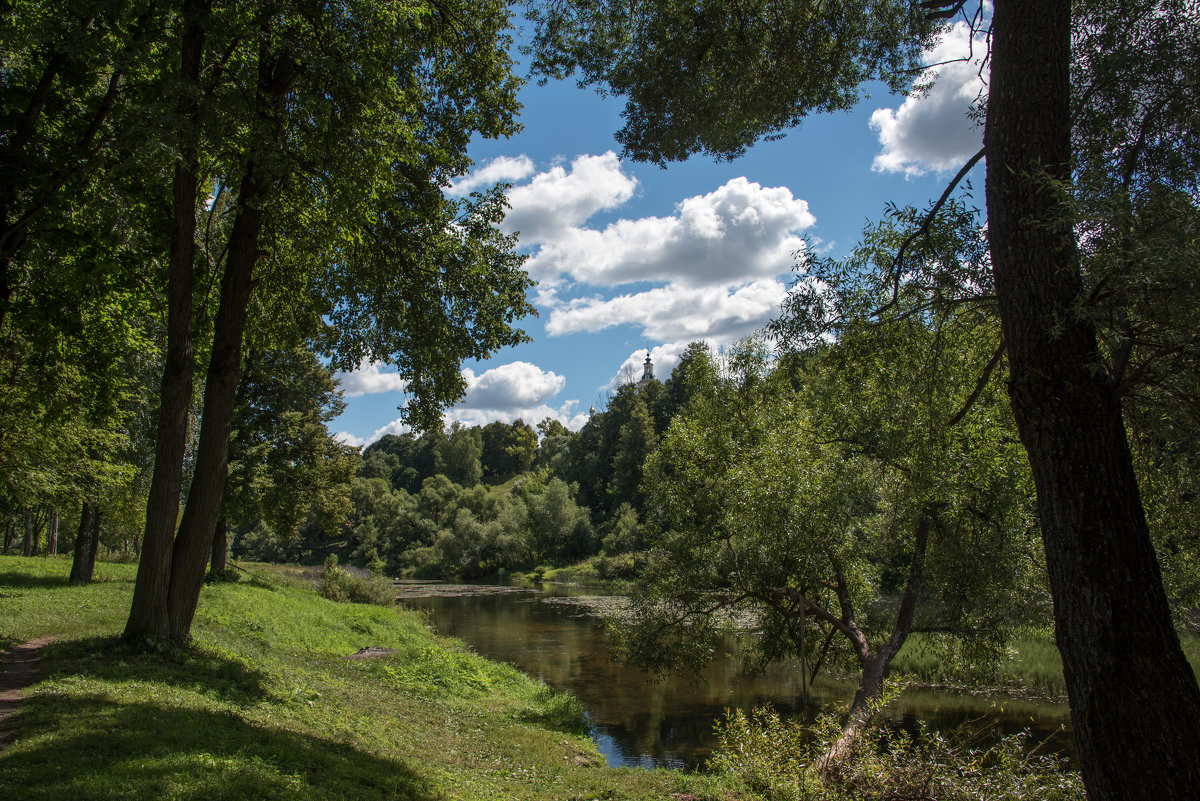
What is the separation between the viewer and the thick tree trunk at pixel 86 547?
19.0 meters

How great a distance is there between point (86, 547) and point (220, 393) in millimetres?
14584

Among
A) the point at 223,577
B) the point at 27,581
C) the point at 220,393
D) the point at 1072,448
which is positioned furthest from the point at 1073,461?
the point at 223,577

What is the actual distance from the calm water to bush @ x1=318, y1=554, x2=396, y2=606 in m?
3.50

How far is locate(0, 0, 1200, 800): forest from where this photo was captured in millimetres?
4504

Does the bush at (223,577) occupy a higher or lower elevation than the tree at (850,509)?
lower

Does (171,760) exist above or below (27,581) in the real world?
above

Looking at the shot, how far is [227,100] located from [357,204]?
1955 mm

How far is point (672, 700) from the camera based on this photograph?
17.1 metres

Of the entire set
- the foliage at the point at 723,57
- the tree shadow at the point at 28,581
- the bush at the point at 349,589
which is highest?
the foliage at the point at 723,57

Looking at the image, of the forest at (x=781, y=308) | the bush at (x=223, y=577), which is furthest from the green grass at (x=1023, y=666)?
the bush at (x=223, y=577)

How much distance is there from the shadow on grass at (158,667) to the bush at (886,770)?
6928mm

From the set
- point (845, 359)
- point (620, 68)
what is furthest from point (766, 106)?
point (845, 359)

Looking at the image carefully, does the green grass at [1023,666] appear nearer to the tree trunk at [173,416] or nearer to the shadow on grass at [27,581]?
the tree trunk at [173,416]

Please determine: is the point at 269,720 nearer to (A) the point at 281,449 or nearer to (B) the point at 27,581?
(B) the point at 27,581
